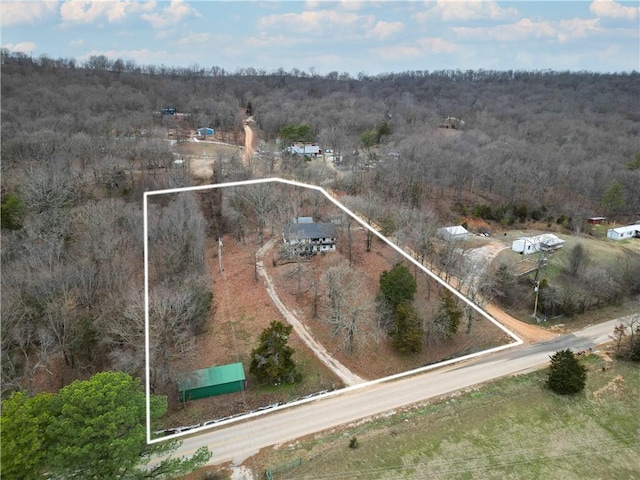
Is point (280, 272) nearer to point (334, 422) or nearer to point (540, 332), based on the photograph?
point (334, 422)

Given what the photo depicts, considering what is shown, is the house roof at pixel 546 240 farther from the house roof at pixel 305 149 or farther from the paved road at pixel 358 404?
the house roof at pixel 305 149

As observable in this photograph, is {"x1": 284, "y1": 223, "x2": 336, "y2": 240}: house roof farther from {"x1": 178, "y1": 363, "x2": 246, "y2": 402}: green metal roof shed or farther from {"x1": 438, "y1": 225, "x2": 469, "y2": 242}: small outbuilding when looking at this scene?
{"x1": 178, "y1": 363, "x2": 246, "y2": 402}: green metal roof shed

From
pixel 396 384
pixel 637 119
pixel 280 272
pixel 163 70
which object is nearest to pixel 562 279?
pixel 396 384

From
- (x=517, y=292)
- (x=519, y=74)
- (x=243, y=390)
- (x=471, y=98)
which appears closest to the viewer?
(x=243, y=390)

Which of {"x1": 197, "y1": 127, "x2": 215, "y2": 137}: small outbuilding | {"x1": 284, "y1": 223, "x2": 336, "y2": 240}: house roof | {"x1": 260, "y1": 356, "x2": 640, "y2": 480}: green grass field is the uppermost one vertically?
{"x1": 197, "y1": 127, "x2": 215, "y2": 137}: small outbuilding

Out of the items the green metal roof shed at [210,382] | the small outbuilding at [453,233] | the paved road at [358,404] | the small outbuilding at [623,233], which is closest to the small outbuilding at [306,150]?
the small outbuilding at [453,233]

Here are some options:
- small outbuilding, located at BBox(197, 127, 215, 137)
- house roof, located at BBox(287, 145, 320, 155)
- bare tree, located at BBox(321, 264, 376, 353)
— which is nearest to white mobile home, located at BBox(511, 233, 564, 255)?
bare tree, located at BBox(321, 264, 376, 353)
